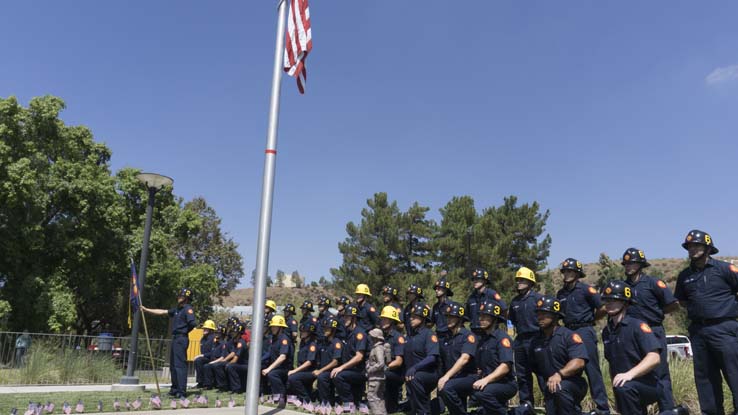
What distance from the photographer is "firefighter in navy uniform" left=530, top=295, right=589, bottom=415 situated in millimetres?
6438

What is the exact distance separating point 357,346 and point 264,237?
3.39 m

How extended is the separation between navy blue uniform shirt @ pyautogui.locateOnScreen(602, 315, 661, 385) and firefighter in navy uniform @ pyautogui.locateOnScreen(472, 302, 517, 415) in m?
1.31

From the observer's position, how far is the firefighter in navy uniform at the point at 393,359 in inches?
383

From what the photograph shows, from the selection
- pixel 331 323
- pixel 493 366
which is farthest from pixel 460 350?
pixel 331 323

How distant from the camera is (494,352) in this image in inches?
300

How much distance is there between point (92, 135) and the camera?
27141 millimetres

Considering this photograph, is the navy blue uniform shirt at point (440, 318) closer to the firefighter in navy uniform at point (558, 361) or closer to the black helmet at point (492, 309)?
Result: the black helmet at point (492, 309)

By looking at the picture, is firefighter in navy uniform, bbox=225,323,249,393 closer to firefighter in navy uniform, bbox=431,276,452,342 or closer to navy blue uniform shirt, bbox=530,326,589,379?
firefighter in navy uniform, bbox=431,276,452,342

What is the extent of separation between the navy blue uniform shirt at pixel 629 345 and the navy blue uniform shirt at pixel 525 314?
5.97 feet

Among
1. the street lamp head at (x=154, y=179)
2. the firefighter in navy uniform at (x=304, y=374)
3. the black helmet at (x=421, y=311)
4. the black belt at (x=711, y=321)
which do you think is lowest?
the firefighter in navy uniform at (x=304, y=374)

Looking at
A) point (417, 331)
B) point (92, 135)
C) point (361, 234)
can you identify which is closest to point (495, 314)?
point (417, 331)

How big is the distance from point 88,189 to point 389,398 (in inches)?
751

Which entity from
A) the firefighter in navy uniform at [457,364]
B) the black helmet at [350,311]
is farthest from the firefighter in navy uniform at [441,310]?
the black helmet at [350,311]

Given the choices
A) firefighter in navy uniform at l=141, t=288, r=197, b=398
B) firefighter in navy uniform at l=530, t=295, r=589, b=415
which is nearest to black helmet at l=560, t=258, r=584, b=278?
firefighter in navy uniform at l=530, t=295, r=589, b=415
